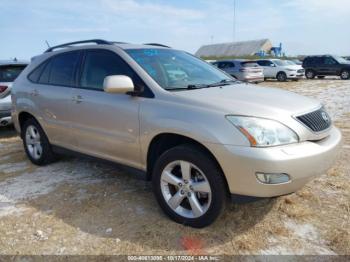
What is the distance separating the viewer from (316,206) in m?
3.51

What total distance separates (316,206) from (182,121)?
171 centimetres

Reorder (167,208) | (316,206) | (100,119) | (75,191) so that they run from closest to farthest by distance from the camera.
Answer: (167,208)
(316,206)
(100,119)
(75,191)

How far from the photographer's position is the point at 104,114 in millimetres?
3693

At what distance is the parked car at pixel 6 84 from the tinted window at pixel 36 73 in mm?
2069

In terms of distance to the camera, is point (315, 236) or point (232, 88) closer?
point (315, 236)

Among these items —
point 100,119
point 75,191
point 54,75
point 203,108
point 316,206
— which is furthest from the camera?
point 54,75

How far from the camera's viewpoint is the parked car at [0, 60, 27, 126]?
262 inches

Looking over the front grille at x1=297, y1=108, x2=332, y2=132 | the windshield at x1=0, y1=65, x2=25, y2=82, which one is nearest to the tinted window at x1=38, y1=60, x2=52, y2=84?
the windshield at x1=0, y1=65, x2=25, y2=82

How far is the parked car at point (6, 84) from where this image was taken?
6.66m

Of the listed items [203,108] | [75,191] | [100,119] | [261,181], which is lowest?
[75,191]

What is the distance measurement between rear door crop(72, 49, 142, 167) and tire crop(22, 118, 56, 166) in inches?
34.2

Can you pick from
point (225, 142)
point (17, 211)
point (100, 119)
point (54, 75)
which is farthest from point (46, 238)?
point (54, 75)

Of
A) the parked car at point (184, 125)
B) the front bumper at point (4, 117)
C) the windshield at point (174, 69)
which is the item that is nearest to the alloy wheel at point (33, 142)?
the parked car at point (184, 125)

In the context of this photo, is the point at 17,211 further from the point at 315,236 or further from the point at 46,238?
the point at 315,236
